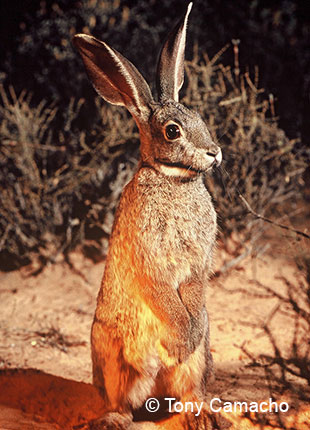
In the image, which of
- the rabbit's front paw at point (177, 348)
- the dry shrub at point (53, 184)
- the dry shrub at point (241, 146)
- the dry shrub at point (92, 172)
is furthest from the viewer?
the dry shrub at point (53, 184)

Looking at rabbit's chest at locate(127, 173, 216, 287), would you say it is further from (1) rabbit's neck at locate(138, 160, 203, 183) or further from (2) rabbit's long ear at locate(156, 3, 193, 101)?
(2) rabbit's long ear at locate(156, 3, 193, 101)

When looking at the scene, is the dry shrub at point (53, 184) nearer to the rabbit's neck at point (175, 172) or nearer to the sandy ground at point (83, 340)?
the sandy ground at point (83, 340)

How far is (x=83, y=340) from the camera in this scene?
3938 mm

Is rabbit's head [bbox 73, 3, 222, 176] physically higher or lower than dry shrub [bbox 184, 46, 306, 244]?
lower

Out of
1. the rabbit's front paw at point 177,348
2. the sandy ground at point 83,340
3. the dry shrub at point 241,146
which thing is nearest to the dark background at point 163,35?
the dry shrub at point 241,146

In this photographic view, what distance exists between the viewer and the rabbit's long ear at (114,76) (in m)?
2.00

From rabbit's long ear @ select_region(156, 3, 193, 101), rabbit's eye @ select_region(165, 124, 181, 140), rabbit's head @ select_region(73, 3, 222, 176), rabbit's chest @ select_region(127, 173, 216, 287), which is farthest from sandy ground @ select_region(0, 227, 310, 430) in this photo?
rabbit's long ear @ select_region(156, 3, 193, 101)

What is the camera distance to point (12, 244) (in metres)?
5.74

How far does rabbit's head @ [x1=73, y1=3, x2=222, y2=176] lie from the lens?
2064mm

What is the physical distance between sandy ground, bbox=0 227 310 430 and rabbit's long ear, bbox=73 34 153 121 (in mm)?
1927

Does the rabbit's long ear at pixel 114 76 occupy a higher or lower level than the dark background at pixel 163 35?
lower

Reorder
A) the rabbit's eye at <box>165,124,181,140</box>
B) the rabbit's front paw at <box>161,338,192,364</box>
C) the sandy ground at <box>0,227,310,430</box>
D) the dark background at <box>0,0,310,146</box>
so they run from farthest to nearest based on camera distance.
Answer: the dark background at <box>0,0,310,146</box>, the sandy ground at <box>0,227,310,430</box>, the rabbit's front paw at <box>161,338,192,364</box>, the rabbit's eye at <box>165,124,181,140</box>

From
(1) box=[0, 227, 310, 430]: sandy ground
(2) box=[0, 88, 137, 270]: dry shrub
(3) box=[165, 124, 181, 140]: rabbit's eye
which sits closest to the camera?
(3) box=[165, 124, 181, 140]: rabbit's eye

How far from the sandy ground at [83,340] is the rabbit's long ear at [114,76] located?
193cm
